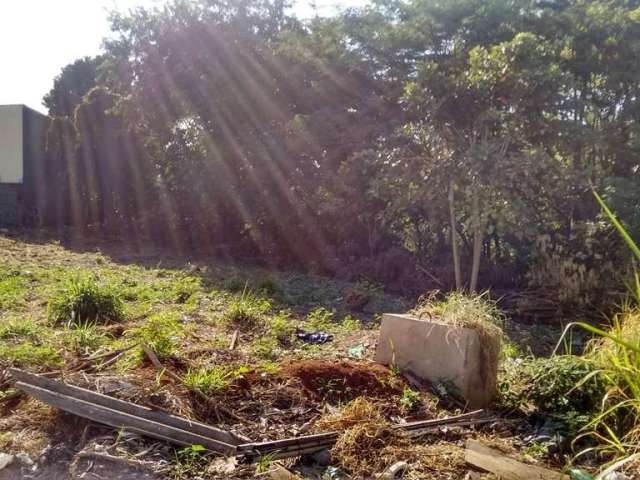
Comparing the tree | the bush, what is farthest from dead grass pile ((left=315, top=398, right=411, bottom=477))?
the tree

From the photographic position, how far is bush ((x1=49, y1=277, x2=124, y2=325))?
4.40m

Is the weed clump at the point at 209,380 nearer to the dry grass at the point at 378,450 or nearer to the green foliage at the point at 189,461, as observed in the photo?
the green foliage at the point at 189,461

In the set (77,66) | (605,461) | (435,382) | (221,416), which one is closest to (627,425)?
(605,461)

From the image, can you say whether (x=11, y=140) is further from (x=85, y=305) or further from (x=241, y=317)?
(x=241, y=317)

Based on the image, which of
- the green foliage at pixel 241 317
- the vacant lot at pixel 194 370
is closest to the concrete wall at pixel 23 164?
the vacant lot at pixel 194 370

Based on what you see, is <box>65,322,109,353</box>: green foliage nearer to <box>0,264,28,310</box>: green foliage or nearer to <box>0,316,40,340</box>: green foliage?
<box>0,316,40,340</box>: green foliage

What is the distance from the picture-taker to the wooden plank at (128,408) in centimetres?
237

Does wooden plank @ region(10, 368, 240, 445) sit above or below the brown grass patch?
above

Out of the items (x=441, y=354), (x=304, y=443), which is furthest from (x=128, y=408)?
(x=441, y=354)

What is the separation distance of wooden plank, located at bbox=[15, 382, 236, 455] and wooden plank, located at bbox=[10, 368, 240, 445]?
4 centimetres

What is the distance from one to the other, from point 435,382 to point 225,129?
8.95 m

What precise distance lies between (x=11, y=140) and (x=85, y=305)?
13402 mm

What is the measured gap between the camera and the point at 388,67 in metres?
9.67

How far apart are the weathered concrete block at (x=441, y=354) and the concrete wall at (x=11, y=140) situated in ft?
49.1
